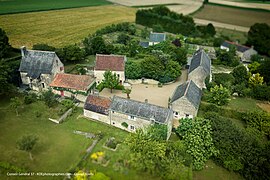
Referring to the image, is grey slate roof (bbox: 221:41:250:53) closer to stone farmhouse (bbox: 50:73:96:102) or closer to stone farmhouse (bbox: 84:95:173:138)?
stone farmhouse (bbox: 84:95:173:138)

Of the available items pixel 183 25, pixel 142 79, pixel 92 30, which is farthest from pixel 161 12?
pixel 142 79

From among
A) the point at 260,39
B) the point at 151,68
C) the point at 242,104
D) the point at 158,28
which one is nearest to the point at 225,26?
the point at 260,39

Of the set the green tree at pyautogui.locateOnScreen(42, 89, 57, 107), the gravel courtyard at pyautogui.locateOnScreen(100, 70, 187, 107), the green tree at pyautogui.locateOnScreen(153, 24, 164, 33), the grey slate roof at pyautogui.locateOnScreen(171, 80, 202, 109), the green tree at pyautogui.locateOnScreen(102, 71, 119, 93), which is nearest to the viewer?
the grey slate roof at pyautogui.locateOnScreen(171, 80, 202, 109)

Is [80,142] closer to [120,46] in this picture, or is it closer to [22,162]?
[22,162]

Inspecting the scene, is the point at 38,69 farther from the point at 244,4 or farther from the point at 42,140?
the point at 244,4

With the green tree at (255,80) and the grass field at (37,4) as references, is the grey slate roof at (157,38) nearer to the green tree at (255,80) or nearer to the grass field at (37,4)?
the green tree at (255,80)

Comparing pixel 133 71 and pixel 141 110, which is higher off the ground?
pixel 133 71

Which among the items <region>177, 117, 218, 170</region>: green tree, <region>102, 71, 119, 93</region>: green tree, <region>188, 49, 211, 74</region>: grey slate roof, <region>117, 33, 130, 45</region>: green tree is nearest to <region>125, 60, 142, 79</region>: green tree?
<region>102, 71, 119, 93</region>: green tree
